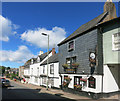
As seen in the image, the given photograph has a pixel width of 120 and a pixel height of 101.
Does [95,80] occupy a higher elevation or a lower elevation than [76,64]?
lower

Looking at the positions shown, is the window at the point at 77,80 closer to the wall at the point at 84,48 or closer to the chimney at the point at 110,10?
the wall at the point at 84,48

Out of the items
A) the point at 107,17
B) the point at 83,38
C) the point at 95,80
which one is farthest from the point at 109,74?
the point at 107,17

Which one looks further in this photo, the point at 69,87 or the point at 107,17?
the point at 69,87

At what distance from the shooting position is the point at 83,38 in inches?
649

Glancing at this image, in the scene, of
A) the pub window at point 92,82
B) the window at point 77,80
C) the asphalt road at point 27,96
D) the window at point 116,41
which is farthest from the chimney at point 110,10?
the asphalt road at point 27,96

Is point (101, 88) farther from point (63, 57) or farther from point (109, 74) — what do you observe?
point (63, 57)

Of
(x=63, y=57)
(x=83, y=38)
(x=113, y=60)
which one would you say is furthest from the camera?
(x=63, y=57)

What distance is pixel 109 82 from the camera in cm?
1346

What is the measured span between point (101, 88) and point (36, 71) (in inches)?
958

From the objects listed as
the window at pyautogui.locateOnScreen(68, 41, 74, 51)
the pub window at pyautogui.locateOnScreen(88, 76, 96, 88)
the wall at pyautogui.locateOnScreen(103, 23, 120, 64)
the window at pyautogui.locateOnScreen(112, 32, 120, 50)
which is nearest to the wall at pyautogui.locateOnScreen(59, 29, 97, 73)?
the window at pyautogui.locateOnScreen(68, 41, 74, 51)

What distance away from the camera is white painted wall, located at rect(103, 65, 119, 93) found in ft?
43.4

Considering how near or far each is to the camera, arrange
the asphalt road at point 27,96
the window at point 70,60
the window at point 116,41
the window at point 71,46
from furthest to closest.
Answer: the window at point 71,46
the window at point 70,60
the asphalt road at point 27,96
the window at point 116,41

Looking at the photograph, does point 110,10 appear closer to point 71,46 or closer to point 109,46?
point 109,46

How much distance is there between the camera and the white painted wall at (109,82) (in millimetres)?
13241
